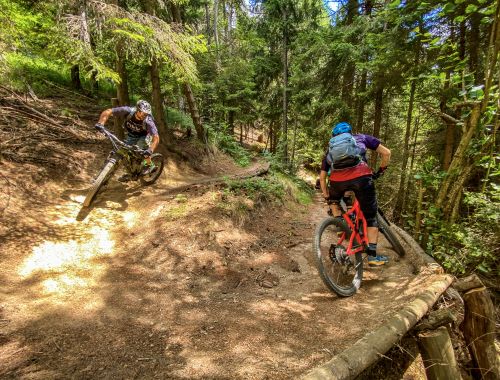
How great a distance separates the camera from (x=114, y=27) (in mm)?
7008

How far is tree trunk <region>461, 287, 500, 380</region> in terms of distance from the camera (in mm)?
3701

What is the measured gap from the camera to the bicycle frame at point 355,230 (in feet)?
15.1

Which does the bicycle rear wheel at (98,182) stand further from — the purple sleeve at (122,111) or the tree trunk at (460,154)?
the tree trunk at (460,154)

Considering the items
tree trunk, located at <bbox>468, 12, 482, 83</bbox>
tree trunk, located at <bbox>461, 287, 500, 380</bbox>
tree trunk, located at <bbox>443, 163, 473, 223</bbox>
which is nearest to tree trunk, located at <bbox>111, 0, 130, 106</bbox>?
tree trunk, located at <bbox>443, 163, 473, 223</bbox>

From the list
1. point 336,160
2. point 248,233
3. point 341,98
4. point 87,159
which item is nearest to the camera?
point 336,160

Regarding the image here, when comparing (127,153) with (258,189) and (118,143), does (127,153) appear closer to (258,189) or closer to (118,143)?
(118,143)

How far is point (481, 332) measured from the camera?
378 centimetres

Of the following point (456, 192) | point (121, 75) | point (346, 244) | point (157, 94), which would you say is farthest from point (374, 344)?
point (157, 94)

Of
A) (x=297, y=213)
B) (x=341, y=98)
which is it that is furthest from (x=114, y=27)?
(x=341, y=98)

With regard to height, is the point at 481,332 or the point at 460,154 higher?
the point at 460,154

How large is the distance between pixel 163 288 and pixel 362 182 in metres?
3.50

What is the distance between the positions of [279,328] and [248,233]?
3318mm

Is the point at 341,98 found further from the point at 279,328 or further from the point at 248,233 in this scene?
the point at 279,328

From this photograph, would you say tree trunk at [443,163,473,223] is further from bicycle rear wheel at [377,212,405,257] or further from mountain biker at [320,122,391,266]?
mountain biker at [320,122,391,266]
